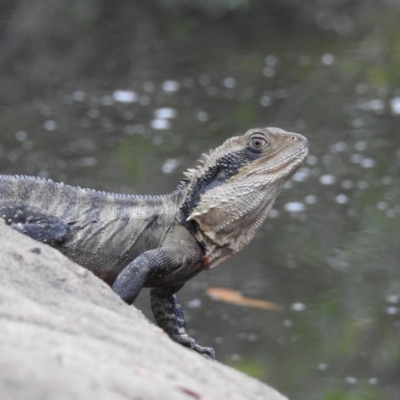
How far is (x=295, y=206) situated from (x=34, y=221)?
24.3ft

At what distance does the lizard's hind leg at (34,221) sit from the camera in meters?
4.45

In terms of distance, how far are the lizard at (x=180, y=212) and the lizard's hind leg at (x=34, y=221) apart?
0.15ft

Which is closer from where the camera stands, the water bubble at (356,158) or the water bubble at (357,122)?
the water bubble at (356,158)

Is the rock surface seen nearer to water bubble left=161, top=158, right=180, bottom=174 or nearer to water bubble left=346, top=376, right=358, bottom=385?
water bubble left=346, top=376, right=358, bottom=385

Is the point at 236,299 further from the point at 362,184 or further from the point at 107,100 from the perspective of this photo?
the point at 107,100

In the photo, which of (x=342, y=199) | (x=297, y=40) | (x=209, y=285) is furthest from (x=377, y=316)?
(x=297, y=40)

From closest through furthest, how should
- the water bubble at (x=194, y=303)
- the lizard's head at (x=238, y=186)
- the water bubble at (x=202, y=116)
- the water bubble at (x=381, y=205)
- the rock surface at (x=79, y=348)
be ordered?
the rock surface at (x=79, y=348) → the lizard's head at (x=238, y=186) → the water bubble at (x=194, y=303) → the water bubble at (x=381, y=205) → the water bubble at (x=202, y=116)

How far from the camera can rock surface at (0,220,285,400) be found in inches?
96.0

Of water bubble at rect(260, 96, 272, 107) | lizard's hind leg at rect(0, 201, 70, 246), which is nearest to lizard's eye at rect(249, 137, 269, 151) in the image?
lizard's hind leg at rect(0, 201, 70, 246)

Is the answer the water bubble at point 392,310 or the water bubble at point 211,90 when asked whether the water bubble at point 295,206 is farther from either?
the water bubble at point 211,90

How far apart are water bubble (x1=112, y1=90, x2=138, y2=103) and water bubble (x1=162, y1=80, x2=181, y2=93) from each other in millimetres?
661

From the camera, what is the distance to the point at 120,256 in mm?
4793

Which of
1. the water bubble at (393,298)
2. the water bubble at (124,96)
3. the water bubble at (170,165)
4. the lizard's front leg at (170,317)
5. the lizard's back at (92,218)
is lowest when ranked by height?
the water bubble at (124,96)

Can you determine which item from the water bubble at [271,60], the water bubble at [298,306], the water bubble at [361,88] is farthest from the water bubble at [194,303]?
the water bubble at [271,60]
